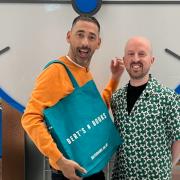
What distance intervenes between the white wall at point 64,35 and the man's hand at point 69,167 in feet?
2.17

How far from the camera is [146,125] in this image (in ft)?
3.84

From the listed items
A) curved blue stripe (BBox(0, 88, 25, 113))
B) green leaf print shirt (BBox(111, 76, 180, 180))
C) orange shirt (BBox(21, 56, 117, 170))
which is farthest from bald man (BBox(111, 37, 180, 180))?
curved blue stripe (BBox(0, 88, 25, 113))

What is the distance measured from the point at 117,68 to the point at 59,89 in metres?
0.47

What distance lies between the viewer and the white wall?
5.23 feet

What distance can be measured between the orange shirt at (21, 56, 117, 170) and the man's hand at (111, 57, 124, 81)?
0.41 metres

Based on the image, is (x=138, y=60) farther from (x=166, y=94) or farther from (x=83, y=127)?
(x=83, y=127)

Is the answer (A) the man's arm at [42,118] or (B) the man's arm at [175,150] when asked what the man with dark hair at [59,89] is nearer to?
(A) the man's arm at [42,118]

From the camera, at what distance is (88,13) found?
1.58m

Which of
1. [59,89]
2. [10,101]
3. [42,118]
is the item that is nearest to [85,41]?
[59,89]

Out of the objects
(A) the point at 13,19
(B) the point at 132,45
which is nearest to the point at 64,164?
(B) the point at 132,45

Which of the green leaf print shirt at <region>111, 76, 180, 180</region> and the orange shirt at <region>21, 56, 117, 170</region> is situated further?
the green leaf print shirt at <region>111, 76, 180, 180</region>

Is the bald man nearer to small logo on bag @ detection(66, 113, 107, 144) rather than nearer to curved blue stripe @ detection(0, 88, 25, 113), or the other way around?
small logo on bag @ detection(66, 113, 107, 144)

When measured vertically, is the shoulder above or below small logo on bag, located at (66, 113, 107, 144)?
above

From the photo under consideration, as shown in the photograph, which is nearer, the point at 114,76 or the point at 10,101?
the point at 114,76
